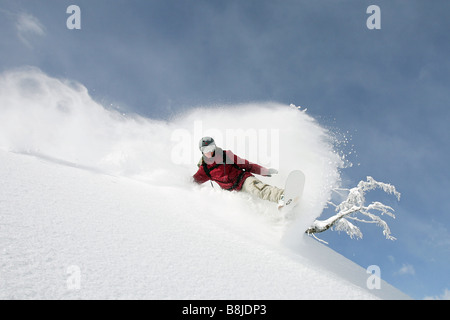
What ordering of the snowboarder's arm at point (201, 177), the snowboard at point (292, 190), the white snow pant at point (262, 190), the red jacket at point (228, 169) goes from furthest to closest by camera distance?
the snowboarder's arm at point (201, 177) < the red jacket at point (228, 169) < the white snow pant at point (262, 190) < the snowboard at point (292, 190)

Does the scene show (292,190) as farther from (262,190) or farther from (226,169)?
(226,169)

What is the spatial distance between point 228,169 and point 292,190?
6.25 feet

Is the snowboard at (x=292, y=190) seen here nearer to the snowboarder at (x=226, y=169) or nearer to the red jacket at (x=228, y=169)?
the snowboarder at (x=226, y=169)

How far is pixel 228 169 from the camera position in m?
6.24

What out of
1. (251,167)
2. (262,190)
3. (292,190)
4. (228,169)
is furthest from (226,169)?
(292,190)

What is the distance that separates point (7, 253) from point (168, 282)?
1.25 meters

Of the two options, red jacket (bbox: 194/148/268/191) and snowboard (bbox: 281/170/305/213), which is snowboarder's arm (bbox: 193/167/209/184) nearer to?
red jacket (bbox: 194/148/268/191)

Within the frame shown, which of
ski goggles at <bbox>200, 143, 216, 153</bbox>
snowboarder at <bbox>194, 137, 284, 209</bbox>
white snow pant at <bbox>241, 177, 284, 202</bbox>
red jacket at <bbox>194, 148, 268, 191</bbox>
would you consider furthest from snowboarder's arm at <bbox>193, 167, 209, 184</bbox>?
white snow pant at <bbox>241, 177, 284, 202</bbox>

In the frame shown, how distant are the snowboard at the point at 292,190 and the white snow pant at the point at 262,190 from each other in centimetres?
40

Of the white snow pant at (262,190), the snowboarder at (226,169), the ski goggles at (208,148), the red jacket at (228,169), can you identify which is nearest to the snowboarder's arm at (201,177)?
the snowboarder at (226,169)

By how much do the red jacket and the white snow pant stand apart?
0.61ft

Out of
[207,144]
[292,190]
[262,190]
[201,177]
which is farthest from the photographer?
[201,177]

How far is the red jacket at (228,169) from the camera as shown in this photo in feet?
20.3
